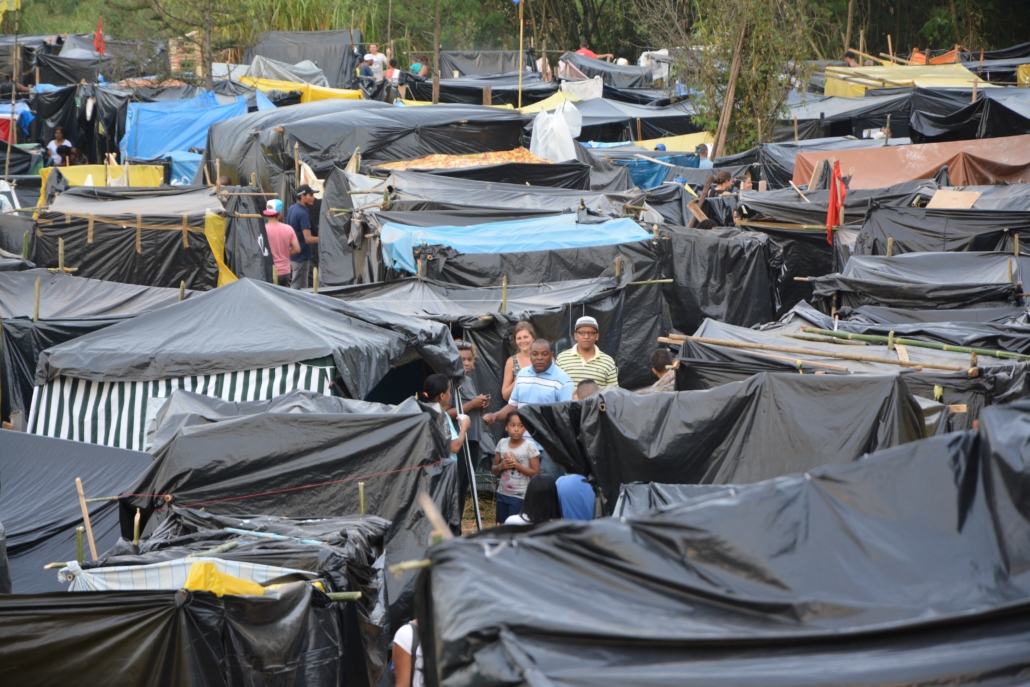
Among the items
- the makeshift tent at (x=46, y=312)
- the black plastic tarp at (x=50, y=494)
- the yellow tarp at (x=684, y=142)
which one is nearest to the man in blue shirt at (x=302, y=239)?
the makeshift tent at (x=46, y=312)

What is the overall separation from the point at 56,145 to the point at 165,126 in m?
2.54

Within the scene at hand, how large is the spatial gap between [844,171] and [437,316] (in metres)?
10.2

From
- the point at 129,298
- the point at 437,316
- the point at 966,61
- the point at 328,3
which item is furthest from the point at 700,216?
the point at 328,3

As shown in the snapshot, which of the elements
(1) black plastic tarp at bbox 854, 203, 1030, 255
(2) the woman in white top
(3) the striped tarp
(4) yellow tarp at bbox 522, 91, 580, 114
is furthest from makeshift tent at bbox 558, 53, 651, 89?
(3) the striped tarp

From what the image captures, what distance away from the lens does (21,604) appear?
4.46 metres

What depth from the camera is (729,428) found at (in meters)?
6.94

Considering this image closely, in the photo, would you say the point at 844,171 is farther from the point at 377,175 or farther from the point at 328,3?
the point at 328,3

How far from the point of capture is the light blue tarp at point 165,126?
78.7 ft

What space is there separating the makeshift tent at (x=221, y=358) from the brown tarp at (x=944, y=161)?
1094cm

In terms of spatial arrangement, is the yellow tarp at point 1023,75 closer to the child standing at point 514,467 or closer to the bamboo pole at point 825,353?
the bamboo pole at point 825,353

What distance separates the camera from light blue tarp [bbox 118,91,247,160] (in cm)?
2398

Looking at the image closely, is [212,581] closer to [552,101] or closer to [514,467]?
[514,467]

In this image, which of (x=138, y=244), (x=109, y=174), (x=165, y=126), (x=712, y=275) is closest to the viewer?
(x=138, y=244)

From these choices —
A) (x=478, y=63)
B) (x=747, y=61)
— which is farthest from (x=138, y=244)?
(x=478, y=63)
